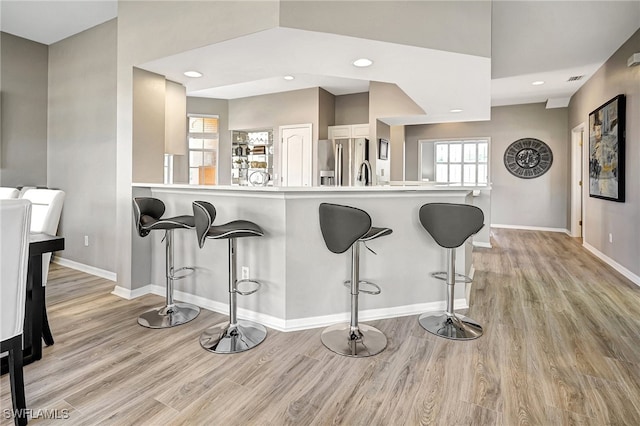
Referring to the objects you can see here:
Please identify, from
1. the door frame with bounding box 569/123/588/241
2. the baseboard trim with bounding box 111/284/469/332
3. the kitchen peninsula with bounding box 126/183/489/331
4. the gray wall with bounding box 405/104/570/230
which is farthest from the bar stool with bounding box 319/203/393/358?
the gray wall with bounding box 405/104/570/230

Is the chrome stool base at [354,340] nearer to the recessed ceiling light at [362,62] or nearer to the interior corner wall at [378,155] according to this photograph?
the recessed ceiling light at [362,62]

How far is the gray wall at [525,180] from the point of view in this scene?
23.9 feet

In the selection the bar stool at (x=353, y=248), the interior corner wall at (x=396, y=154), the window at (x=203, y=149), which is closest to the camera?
the bar stool at (x=353, y=248)

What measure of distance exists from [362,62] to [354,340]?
2.18m

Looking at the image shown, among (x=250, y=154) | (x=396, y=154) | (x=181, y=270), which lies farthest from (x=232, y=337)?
(x=396, y=154)

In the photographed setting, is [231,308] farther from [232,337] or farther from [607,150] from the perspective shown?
[607,150]

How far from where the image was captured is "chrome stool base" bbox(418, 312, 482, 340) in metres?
2.44

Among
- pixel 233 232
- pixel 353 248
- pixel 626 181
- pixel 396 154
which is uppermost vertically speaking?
pixel 396 154

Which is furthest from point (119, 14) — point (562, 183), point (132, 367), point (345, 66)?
point (562, 183)

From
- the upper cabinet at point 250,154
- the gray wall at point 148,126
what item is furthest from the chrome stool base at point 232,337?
the upper cabinet at point 250,154

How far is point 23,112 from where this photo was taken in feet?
13.8

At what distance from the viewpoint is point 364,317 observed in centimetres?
273

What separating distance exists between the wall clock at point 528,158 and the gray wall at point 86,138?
741cm

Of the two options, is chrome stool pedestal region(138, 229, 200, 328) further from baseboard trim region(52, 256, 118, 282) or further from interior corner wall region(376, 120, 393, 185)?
interior corner wall region(376, 120, 393, 185)
